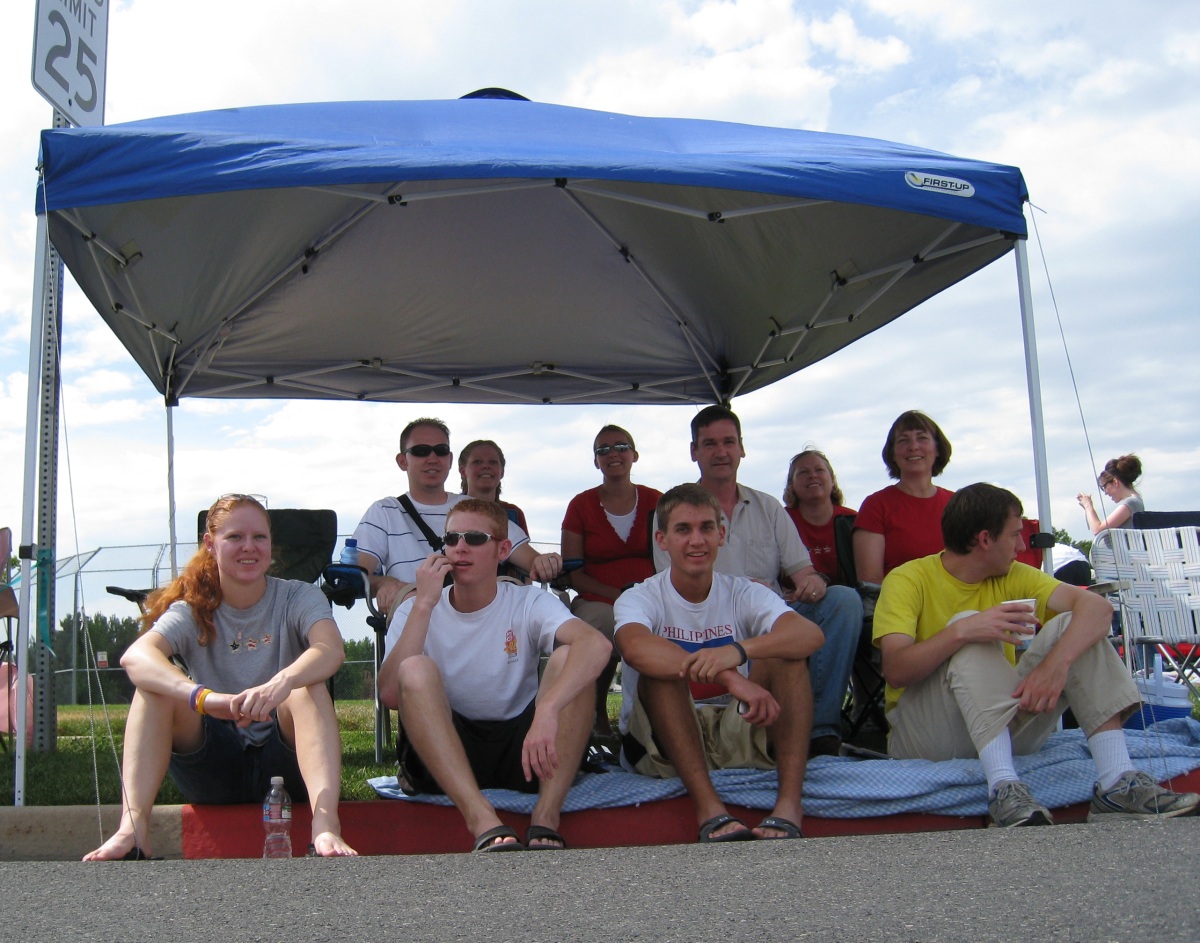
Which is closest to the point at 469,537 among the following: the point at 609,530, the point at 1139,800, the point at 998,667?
the point at 998,667

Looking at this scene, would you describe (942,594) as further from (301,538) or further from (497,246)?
(301,538)

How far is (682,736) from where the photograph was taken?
3090 mm

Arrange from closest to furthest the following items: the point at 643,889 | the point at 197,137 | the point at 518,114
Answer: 1. the point at 643,889
2. the point at 197,137
3. the point at 518,114

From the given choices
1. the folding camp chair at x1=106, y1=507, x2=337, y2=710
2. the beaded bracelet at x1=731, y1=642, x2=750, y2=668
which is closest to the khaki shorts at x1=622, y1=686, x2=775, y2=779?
the beaded bracelet at x1=731, y1=642, x2=750, y2=668

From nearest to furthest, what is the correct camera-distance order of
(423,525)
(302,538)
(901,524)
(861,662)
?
(861,662) → (901,524) → (423,525) → (302,538)

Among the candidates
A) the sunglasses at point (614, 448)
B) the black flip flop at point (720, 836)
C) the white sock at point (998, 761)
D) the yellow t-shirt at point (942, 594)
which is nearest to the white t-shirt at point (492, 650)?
the black flip flop at point (720, 836)

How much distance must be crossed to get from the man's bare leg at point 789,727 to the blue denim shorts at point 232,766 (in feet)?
4.28

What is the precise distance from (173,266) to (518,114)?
1.60 meters

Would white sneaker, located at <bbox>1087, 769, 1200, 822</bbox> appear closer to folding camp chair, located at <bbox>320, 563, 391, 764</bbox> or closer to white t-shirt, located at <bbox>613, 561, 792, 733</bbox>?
white t-shirt, located at <bbox>613, 561, 792, 733</bbox>

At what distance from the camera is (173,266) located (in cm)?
457

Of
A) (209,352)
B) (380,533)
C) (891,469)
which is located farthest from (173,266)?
(891,469)

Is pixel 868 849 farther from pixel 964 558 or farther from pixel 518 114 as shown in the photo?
pixel 518 114

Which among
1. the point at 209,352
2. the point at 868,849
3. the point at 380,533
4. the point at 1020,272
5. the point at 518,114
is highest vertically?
the point at 518,114

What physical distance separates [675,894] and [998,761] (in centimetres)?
123
